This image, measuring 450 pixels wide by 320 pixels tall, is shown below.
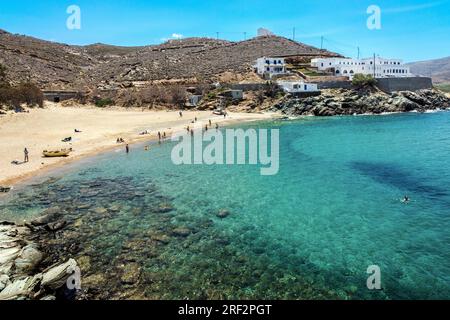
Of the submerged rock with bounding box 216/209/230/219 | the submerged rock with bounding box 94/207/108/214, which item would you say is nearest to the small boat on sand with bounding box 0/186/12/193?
the submerged rock with bounding box 94/207/108/214

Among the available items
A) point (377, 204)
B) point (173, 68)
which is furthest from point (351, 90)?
point (377, 204)

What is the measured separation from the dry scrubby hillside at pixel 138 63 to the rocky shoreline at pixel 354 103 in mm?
30303

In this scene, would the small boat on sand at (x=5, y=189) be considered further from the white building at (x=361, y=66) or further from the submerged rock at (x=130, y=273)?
the white building at (x=361, y=66)

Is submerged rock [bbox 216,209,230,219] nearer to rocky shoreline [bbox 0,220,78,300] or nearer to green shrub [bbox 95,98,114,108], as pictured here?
rocky shoreline [bbox 0,220,78,300]

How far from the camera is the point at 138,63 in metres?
131

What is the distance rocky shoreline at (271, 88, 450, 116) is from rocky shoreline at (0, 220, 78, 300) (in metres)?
73.8

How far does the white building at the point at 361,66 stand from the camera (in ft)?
352

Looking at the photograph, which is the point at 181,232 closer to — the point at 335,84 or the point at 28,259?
the point at 28,259

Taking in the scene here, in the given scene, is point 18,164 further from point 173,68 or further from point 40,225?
point 173,68

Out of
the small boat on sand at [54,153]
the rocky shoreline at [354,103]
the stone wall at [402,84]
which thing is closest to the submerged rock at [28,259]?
the small boat on sand at [54,153]

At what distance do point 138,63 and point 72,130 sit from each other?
79041 mm

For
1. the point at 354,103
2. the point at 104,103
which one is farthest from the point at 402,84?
the point at 104,103

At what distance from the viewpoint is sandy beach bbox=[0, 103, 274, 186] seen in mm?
39156
